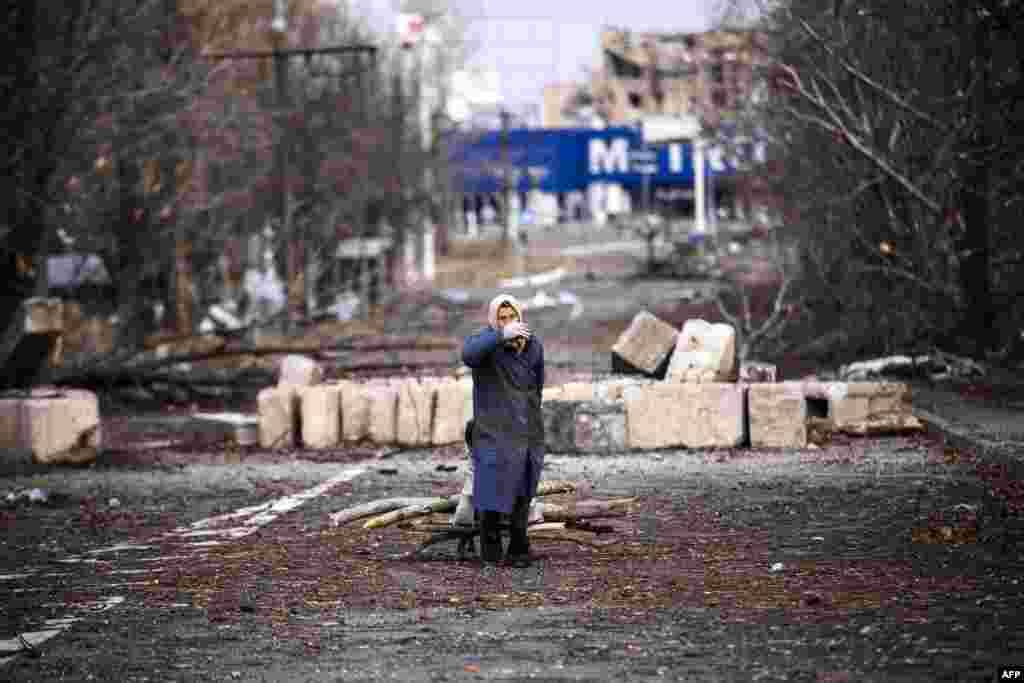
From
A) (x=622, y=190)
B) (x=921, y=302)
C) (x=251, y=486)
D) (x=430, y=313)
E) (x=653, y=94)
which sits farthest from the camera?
(x=653, y=94)

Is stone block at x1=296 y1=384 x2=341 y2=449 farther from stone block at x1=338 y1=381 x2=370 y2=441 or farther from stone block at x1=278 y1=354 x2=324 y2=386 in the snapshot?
stone block at x1=278 y1=354 x2=324 y2=386

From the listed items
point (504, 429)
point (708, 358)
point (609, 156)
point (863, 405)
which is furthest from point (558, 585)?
point (609, 156)

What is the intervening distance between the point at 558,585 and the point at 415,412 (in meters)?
11.4

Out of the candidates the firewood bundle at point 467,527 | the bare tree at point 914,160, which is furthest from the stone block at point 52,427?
the bare tree at point 914,160

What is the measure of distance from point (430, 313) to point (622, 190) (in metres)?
83.8

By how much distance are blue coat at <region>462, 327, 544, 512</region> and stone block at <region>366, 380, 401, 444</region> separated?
33.6 feet

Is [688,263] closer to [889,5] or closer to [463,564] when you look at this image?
[889,5]

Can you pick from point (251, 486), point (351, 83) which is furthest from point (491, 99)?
point (251, 486)

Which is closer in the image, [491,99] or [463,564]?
[463,564]

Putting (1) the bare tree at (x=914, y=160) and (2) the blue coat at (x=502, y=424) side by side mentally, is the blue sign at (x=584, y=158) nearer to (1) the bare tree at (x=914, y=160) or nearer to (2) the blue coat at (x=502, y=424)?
(1) the bare tree at (x=914, y=160)

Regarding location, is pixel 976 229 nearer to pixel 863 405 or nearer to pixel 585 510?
pixel 863 405

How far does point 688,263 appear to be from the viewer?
72.2 meters

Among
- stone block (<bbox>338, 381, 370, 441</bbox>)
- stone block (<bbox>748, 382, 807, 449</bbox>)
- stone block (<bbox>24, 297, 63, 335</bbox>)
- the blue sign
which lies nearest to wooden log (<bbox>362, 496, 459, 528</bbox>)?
stone block (<bbox>748, 382, 807, 449</bbox>)

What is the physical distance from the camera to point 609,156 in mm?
130125
